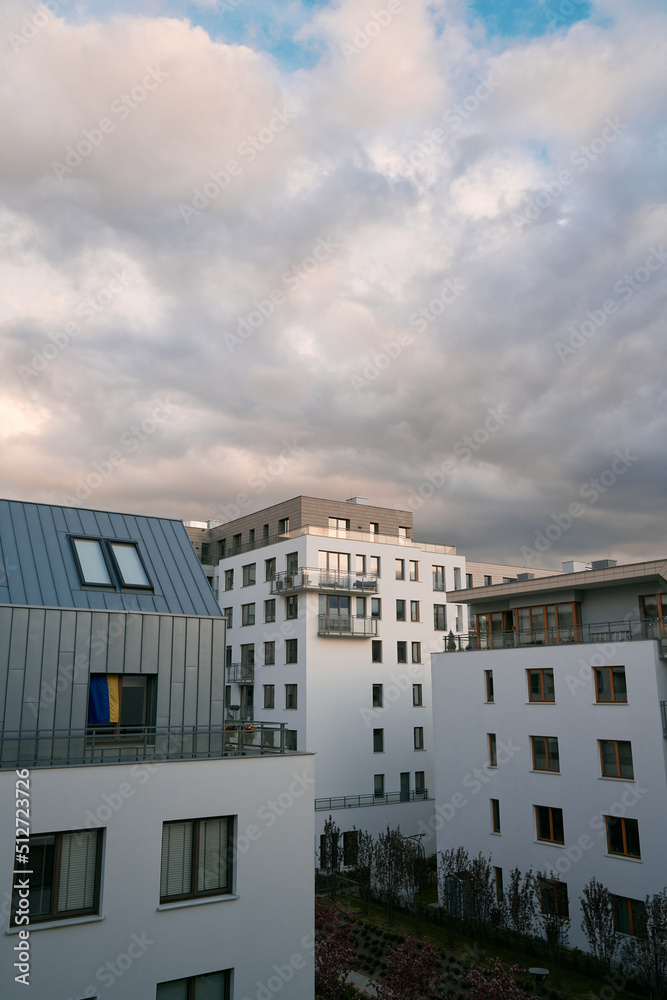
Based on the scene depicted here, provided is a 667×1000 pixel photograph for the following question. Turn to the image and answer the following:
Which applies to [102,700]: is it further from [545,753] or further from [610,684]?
[545,753]

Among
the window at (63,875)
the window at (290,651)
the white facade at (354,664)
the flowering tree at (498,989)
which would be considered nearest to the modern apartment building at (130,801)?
the window at (63,875)

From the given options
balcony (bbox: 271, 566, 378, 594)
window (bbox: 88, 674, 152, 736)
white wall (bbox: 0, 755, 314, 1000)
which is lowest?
white wall (bbox: 0, 755, 314, 1000)

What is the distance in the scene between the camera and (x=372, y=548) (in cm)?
4659

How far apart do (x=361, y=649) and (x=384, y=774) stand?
24.5 ft

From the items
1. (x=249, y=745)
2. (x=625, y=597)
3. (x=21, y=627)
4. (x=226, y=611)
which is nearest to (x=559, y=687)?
(x=625, y=597)

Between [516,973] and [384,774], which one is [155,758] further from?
[384,774]

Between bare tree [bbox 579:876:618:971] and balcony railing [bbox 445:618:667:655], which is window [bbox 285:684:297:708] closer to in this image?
balcony railing [bbox 445:618:667:655]

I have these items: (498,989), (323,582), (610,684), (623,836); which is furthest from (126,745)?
(323,582)

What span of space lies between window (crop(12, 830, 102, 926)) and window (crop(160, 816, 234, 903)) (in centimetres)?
117

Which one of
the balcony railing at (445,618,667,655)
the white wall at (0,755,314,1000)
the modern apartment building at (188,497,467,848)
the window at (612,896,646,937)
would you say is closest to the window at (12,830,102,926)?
the white wall at (0,755,314,1000)

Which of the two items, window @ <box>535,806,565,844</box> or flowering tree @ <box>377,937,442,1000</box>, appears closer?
flowering tree @ <box>377,937,442,1000</box>

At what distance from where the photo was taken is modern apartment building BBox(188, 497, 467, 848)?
42.2 metres

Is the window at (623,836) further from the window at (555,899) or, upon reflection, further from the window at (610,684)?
the window at (610,684)

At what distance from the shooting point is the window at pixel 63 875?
1133 centimetres
